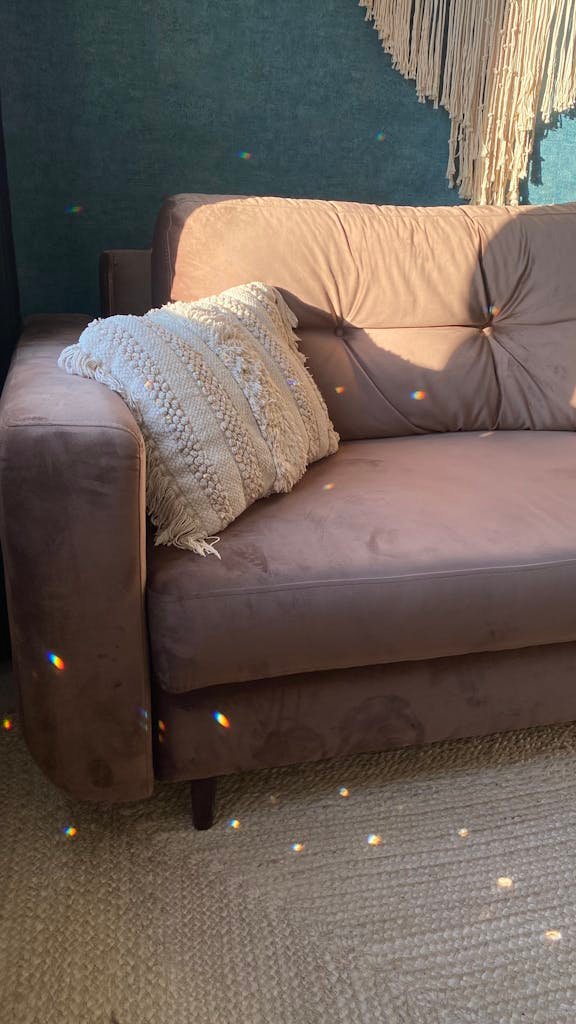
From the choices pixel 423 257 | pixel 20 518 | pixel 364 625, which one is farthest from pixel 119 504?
pixel 423 257

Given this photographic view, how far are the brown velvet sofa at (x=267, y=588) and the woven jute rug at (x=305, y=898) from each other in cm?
11

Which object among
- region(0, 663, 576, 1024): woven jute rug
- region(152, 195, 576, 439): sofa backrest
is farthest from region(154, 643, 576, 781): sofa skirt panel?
region(152, 195, 576, 439): sofa backrest

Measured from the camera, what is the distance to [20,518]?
87 centimetres

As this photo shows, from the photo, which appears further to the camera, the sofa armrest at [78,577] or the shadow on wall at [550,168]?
the shadow on wall at [550,168]

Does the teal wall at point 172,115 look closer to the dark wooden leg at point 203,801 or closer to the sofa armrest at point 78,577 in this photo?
the sofa armrest at point 78,577

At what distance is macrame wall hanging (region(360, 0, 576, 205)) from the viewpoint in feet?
6.35

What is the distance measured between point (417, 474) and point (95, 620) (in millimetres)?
637

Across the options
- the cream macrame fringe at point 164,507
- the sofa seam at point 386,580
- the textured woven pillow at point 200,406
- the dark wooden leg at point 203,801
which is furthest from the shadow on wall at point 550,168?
the dark wooden leg at point 203,801

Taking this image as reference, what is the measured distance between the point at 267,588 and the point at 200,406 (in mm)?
272

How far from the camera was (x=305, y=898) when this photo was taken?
1.01 meters

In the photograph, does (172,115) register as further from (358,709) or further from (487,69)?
(358,709)

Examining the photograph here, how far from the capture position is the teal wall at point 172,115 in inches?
67.7

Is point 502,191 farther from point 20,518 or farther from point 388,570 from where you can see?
point 20,518

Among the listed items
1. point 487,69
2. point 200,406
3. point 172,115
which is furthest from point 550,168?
point 200,406
